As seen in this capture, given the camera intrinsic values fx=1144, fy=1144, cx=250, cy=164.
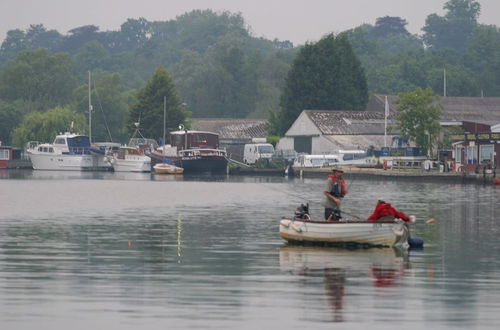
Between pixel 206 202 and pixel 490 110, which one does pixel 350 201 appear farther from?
pixel 490 110

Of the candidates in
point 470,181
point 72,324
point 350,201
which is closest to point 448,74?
point 470,181

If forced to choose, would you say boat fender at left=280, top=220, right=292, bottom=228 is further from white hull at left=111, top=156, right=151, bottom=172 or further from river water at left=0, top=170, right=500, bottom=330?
white hull at left=111, top=156, right=151, bottom=172

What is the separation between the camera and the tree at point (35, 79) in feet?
561

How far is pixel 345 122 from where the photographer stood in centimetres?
12475

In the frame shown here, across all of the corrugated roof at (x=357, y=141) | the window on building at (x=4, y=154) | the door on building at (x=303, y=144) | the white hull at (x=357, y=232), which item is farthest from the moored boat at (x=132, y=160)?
the white hull at (x=357, y=232)

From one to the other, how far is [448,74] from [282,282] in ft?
478

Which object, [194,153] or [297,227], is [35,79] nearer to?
[194,153]

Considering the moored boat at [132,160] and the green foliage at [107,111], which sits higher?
the green foliage at [107,111]

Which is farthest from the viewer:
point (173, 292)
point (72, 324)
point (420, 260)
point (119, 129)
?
point (119, 129)

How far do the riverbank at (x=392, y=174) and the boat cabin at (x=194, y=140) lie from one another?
710cm

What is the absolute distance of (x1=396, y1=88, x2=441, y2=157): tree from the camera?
355 feet

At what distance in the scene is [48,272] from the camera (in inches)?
1173

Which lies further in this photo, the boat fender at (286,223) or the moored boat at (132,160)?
the moored boat at (132,160)

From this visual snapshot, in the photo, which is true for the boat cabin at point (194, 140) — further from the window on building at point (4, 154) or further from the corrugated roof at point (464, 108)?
the window on building at point (4, 154)
